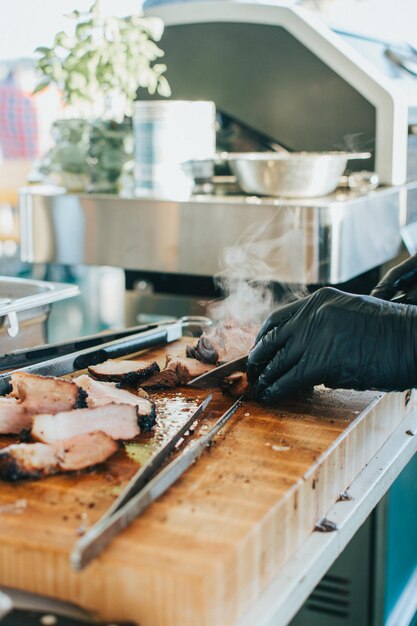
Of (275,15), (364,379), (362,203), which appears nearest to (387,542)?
(364,379)

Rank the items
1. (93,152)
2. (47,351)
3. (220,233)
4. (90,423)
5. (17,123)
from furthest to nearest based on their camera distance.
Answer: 1. (17,123)
2. (93,152)
3. (220,233)
4. (47,351)
5. (90,423)

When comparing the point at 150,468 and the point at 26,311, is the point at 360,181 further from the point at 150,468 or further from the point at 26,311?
the point at 150,468

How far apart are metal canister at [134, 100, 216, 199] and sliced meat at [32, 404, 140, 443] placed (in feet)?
5.07

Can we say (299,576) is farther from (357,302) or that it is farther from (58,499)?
(357,302)

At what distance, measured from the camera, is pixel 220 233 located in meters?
2.57

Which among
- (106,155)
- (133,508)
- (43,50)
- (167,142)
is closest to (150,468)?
(133,508)

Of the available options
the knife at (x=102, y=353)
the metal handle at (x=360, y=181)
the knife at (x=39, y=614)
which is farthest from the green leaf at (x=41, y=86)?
the knife at (x=39, y=614)

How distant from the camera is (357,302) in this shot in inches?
57.3

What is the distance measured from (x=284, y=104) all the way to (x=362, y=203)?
0.67 metres

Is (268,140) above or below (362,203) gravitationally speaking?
above

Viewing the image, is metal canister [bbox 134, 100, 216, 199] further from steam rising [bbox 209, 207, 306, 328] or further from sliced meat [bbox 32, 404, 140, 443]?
sliced meat [bbox 32, 404, 140, 443]

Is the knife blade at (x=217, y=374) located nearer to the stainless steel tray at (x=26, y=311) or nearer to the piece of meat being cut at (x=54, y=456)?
the piece of meat being cut at (x=54, y=456)

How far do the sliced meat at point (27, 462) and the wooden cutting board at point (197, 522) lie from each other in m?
0.02

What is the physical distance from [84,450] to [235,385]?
417 mm
